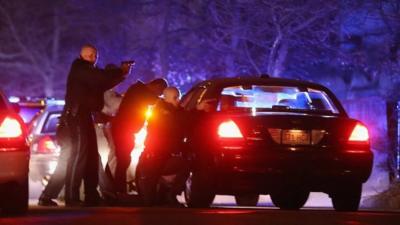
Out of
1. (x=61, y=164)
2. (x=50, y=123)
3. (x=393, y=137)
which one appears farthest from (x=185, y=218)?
(x=393, y=137)

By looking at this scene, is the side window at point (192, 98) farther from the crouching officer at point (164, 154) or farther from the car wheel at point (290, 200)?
the car wheel at point (290, 200)

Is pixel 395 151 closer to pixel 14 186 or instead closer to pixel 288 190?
pixel 288 190

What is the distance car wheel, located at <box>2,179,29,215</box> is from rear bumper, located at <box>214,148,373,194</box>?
6.65ft

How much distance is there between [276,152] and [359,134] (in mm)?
987

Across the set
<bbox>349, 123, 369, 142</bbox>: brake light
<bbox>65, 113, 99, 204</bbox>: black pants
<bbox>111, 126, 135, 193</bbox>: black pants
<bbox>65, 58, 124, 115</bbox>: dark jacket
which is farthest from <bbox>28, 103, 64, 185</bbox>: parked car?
<bbox>349, 123, 369, 142</bbox>: brake light

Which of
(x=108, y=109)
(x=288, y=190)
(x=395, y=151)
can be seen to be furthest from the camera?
(x=395, y=151)

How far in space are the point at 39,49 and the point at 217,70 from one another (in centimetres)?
1073

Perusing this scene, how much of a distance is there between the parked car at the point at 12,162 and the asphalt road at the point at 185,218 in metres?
0.21

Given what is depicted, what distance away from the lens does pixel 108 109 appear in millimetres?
12258

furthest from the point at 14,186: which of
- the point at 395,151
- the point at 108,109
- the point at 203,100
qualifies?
the point at 395,151

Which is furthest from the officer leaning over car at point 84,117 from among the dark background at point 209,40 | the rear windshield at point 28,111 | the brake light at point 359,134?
the rear windshield at point 28,111

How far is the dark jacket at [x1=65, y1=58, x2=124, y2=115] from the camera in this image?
34.5ft

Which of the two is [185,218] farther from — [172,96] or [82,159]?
[172,96]

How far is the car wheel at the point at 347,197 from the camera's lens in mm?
10188
